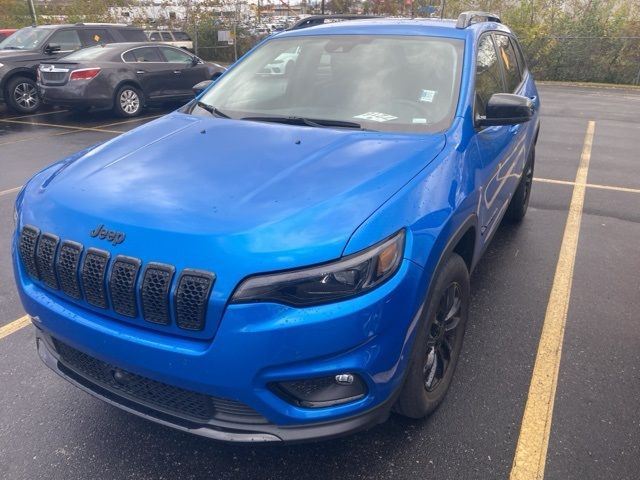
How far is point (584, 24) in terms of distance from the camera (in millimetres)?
21484

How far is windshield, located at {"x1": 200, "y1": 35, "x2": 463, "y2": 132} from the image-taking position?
9.60 feet

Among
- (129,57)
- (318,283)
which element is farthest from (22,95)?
(318,283)

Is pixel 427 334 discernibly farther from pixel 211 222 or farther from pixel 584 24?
pixel 584 24

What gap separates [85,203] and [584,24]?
79.5 ft

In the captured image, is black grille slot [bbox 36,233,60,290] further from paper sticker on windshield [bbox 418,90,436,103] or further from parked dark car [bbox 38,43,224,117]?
parked dark car [bbox 38,43,224,117]

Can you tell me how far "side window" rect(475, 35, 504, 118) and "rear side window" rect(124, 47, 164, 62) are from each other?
9106 millimetres

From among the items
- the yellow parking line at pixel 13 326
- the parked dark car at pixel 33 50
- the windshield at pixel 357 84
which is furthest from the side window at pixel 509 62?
the parked dark car at pixel 33 50

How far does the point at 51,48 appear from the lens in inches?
453

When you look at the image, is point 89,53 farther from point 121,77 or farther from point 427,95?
point 427,95

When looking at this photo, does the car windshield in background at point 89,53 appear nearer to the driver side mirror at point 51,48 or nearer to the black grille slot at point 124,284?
the driver side mirror at point 51,48

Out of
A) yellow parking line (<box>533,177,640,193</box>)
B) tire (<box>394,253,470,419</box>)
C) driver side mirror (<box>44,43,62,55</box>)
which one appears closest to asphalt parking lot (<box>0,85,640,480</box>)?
tire (<box>394,253,470,419</box>)

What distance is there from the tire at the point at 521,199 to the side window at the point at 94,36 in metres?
10.7

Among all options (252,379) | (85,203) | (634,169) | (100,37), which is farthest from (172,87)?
(252,379)

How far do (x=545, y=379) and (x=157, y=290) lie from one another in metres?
2.13
